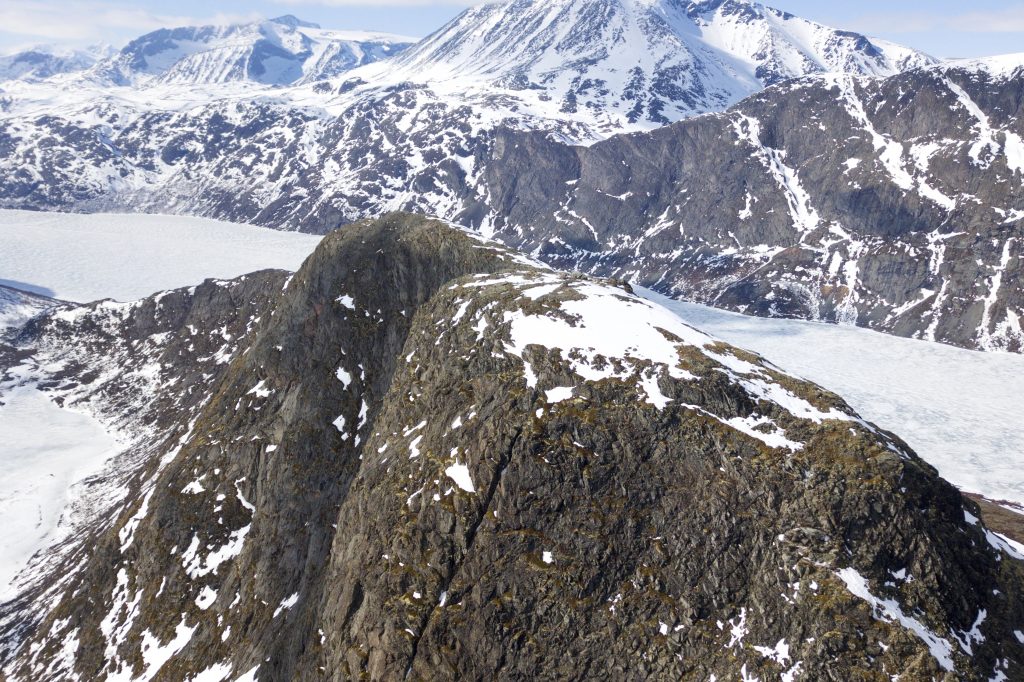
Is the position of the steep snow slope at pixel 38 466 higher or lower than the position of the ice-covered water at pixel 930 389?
lower

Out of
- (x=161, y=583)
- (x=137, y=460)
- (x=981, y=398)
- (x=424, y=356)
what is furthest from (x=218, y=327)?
(x=981, y=398)

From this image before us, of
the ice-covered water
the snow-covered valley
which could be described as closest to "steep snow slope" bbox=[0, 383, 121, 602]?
the snow-covered valley

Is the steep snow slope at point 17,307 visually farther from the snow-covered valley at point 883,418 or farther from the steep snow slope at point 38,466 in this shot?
the steep snow slope at point 38,466

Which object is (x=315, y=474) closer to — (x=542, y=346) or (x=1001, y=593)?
(x=542, y=346)

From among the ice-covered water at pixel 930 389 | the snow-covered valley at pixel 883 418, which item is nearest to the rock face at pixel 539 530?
the snow-covered valley at pixel 883 418

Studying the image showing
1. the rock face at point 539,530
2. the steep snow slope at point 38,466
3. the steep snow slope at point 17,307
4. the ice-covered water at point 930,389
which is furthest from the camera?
the steep snow slope at point 17,307

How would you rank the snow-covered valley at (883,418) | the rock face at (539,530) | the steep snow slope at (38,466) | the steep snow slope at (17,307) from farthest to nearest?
1. the steep snow slope at (17,307)
2. the snow-covered valley at (883,418)
3. the steep snow slope at (38,466)
4. the rock face at (539,530)

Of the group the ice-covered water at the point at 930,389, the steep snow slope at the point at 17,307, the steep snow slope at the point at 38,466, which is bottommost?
the steep snow slope at the point at 38,466

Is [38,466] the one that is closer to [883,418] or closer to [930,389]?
[883,418]
